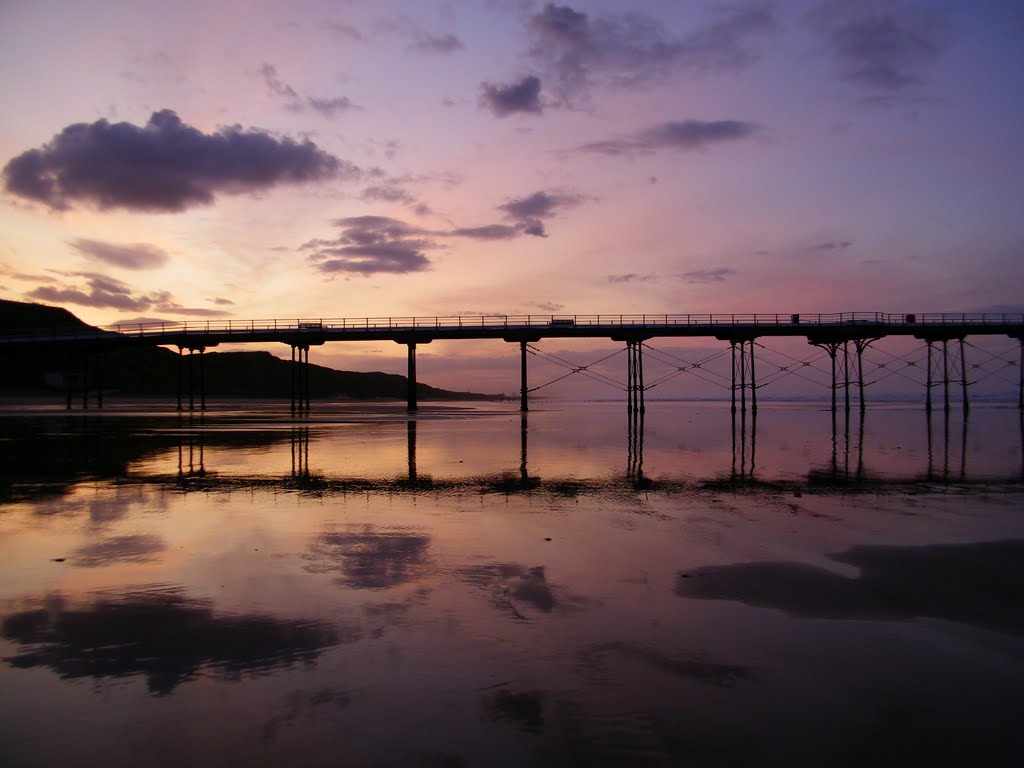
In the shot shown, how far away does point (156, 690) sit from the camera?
4.71m

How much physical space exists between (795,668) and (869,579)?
321cm

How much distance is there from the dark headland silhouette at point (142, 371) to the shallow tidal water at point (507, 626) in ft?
182

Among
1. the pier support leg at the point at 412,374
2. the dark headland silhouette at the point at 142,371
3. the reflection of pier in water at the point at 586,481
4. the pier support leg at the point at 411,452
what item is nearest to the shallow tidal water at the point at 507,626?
the reflection of pier in water at the point at 586,481

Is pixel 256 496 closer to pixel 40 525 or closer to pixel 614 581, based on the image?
pixel 40 525

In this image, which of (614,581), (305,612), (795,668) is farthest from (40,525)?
(795,668)

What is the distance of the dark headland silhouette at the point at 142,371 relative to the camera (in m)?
88.5

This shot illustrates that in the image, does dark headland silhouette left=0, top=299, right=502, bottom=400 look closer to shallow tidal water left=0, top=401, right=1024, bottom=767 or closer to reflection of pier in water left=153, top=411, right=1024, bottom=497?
reflection of pier in water left=153, top=411, right=1024, bottom=497

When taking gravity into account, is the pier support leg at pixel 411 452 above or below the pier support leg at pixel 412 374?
below

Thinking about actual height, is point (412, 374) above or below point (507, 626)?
above

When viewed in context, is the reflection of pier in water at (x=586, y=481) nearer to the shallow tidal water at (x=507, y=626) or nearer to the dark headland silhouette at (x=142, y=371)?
the shallow tidal water at (x=507, y=626)

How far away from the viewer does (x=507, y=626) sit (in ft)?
19.6

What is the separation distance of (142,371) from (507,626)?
127875 mm

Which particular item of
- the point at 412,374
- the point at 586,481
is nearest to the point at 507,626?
the point at 586,481

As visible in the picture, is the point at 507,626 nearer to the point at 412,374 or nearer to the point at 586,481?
the point at 586,481
